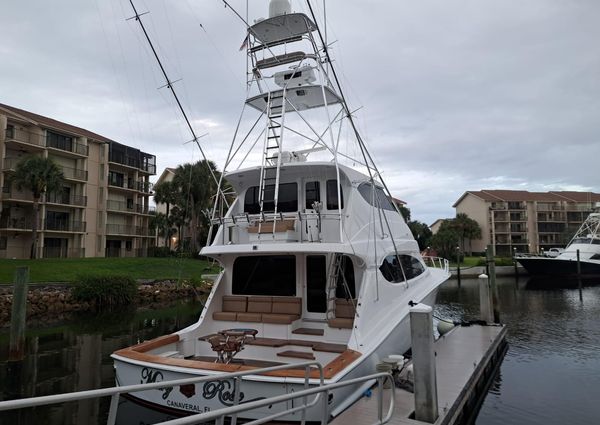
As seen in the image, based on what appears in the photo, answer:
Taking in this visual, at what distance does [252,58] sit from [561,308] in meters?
20.8

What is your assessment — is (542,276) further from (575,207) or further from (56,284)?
(56,284)

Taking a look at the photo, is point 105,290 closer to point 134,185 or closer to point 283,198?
point 283,198

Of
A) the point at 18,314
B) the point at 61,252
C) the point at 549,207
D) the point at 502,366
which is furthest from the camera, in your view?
the point at 549,207

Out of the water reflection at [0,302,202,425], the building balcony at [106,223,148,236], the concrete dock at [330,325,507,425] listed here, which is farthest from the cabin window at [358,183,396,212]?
the building balcony at [106,223,148,236]

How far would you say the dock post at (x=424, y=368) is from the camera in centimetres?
589

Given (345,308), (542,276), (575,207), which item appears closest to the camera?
(345,308)

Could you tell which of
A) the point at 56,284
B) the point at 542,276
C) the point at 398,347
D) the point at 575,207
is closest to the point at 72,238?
the point at 56,284

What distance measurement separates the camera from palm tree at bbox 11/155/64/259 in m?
31.5

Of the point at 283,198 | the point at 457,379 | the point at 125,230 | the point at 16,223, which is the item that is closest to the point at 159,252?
the point at 125,230

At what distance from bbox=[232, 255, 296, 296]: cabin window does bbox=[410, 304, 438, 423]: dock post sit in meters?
3.66

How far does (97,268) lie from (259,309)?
24.8 meters

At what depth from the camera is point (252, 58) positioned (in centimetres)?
1023

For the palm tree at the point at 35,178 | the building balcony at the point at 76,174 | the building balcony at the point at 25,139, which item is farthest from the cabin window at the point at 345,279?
the building balcony at the point at 76,174

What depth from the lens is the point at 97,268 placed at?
29.9 meters
